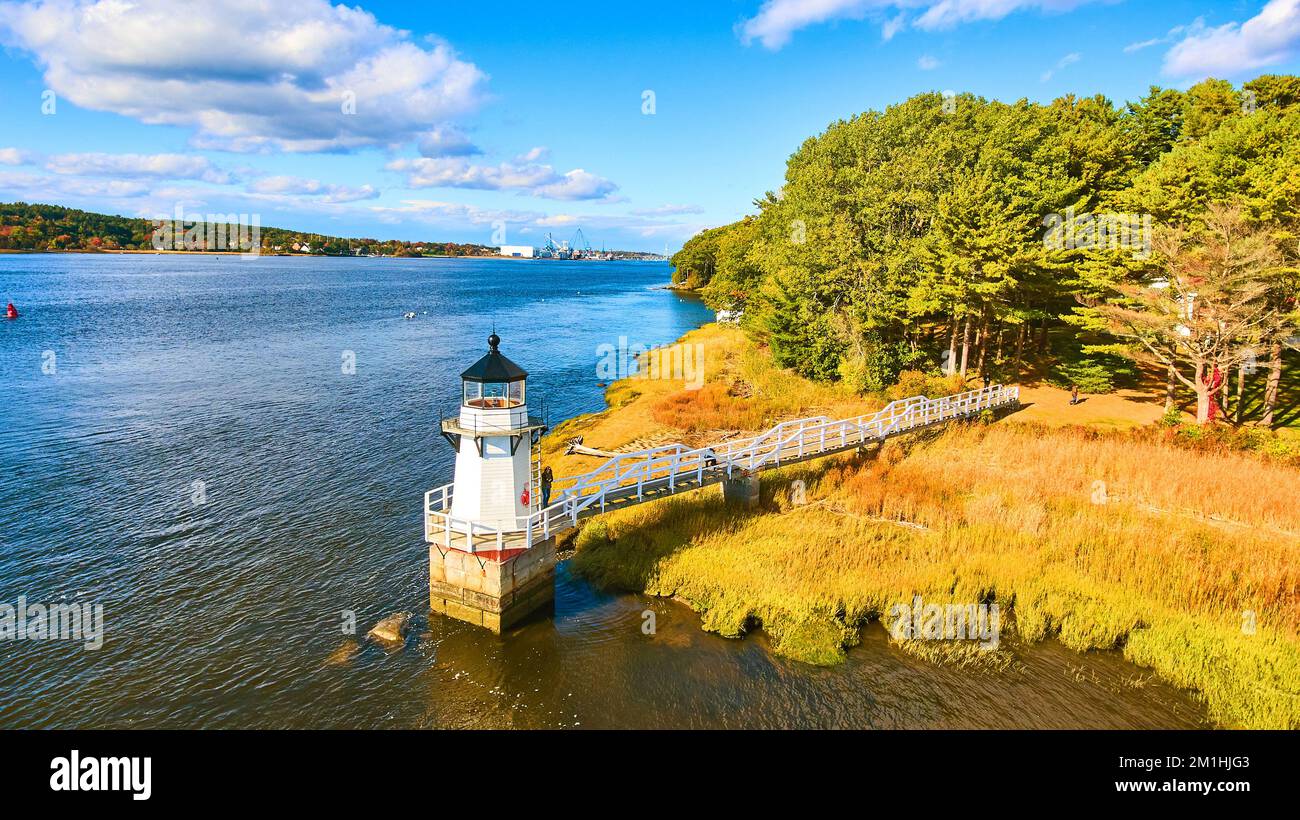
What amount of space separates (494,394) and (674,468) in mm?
6317

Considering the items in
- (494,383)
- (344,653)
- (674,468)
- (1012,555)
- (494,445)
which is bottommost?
(344,653)

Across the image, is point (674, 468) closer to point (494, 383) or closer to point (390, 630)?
point (494, 383)

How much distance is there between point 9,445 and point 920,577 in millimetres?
38958

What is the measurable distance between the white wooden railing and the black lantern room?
108 inches

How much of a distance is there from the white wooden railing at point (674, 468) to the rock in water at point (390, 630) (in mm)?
2177

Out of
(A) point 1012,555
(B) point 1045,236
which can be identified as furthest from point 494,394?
(B) point 1045,236

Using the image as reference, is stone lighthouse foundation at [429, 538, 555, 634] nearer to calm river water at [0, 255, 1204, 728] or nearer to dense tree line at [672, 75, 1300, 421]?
calm river water at [0, 255, 1204, 728]

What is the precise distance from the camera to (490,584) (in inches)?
599

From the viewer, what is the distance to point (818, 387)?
3756 cm

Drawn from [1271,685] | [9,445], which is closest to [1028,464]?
[1271,685]

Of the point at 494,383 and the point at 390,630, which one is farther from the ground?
the point at 494,383
